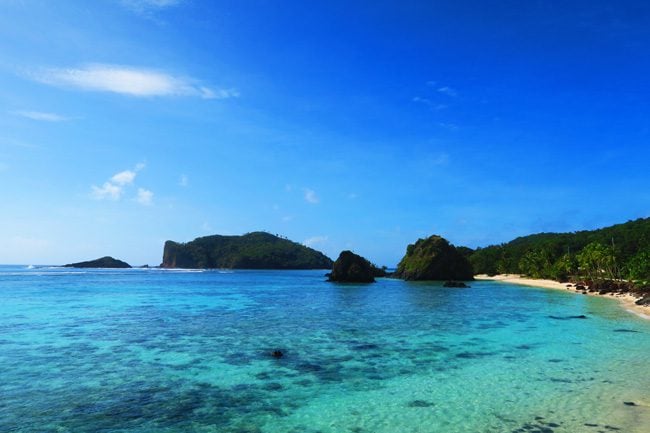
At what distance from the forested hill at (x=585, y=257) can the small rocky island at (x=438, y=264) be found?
66.3ft

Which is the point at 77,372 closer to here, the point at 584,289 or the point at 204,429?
the point at 204,429

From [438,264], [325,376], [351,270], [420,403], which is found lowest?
[420,403]

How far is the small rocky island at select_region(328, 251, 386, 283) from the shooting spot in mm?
109125

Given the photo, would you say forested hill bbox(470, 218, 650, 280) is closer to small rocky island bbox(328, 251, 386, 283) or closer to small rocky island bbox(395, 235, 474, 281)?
small rocky island bbox(395, 235, 474, 281)

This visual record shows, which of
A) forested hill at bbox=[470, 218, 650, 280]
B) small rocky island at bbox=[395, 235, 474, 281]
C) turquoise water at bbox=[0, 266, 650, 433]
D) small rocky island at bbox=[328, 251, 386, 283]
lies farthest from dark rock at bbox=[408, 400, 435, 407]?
small rocky island at bbox=[395, 235, 474, 281]

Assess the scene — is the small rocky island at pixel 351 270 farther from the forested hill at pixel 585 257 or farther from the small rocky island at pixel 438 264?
the forested hill at pixel 585 257

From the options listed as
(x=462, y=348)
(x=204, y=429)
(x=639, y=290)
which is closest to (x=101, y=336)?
(x=204, y=429)

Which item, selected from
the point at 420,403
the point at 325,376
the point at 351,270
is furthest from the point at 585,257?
the point at 420,403

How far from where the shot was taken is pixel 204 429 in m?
12.8

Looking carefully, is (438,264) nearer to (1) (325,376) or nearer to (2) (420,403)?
(1) (325,376)

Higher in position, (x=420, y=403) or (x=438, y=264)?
(x=438, y=264)

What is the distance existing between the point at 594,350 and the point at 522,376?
27.1ft

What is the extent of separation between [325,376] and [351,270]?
91.3 metres

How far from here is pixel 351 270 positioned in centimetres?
10975
